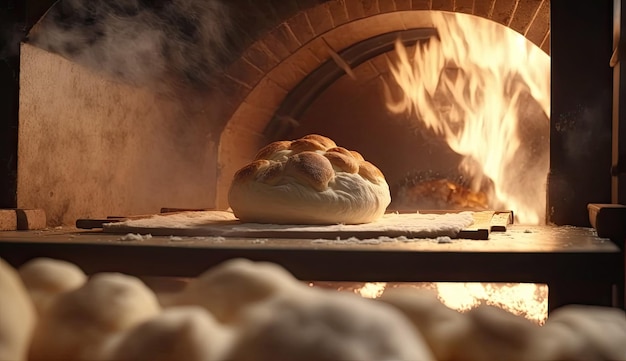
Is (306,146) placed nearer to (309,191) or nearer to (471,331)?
(309,191)

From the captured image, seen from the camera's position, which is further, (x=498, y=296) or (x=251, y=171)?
(x=498, y=296)

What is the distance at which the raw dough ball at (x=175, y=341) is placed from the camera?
0.41 metres

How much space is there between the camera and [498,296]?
2350 millimetres

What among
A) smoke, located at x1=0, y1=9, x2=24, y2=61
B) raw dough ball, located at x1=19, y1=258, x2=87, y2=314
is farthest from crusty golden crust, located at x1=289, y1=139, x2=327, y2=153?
Result: raw dough ball, located at x1=19, y1=258, x2=87, y2=314

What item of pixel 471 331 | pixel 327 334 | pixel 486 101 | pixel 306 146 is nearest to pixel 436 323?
pixel 471 331

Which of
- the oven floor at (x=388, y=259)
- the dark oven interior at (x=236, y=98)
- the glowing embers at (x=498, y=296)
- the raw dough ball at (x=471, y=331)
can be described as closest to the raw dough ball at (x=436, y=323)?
A: the raw dough ball at (x=471, y=331)

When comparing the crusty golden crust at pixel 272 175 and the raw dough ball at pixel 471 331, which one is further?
the crusty golden crust at pixel 272 175

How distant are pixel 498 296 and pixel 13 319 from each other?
2.13 m

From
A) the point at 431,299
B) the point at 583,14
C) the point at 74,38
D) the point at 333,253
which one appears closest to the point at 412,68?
the point at 583,14

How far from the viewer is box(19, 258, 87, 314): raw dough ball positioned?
50cm

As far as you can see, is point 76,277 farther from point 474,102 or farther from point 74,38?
point 474,102

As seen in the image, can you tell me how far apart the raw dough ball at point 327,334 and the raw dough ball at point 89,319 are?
0.10m

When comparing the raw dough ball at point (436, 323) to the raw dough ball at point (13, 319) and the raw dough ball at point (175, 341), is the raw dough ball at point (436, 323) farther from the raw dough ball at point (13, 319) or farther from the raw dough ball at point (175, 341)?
the raw dough ball at point (13, 319)

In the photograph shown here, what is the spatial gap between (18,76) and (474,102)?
2143mm
